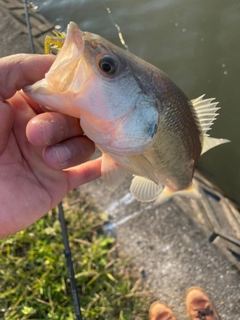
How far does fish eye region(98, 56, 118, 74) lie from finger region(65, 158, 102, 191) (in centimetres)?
70

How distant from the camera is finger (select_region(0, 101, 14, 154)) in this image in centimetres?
163

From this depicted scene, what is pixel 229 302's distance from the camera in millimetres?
2521

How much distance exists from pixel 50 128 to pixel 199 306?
1659 millimetres

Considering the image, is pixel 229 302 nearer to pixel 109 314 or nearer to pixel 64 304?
pixel 109 314

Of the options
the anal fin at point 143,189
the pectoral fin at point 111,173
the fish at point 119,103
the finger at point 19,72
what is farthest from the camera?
the anal fin at point 143,189

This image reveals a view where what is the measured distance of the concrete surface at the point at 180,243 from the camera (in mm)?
2590

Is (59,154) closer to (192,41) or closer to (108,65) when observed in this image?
(108,65)

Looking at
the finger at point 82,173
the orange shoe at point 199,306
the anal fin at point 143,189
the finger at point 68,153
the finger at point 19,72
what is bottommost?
the orange shoe at point 199,306

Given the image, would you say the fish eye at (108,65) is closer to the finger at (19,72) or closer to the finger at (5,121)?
the finger at (19,72)

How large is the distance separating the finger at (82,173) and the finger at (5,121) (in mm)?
393

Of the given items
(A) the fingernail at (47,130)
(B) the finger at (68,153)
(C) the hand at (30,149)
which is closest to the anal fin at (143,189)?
(C) the hand at (30,149)

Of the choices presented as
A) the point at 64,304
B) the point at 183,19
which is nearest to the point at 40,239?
the point at 64,304

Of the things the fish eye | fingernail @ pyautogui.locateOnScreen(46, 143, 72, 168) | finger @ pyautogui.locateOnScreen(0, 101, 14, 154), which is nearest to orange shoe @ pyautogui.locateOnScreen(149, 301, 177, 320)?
fingernail @ pyautogui.locateOnScreen(46, 143, 72, 168)

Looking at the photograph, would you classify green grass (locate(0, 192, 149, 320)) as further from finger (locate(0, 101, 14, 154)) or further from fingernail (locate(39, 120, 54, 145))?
fingernail (locate(39, 120, 54, 145))
